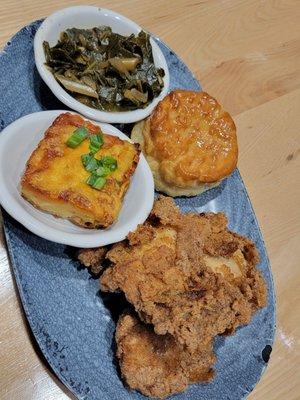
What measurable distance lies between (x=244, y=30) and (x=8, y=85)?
2033 millimetres

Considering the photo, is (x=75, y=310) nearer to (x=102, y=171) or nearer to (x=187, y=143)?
(x=102, y=171)

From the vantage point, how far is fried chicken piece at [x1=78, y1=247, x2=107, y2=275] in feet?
8.20

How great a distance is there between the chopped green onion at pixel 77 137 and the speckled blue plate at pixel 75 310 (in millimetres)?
439

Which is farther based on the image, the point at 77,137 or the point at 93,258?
the point at 93,258

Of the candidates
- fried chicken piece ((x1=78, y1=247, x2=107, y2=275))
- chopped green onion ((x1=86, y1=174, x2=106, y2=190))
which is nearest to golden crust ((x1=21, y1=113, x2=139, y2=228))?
chopped green onion ((x1=86, y1=174, x2=106, y2=190))

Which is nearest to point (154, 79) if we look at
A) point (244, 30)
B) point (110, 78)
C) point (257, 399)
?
point (110, 78)

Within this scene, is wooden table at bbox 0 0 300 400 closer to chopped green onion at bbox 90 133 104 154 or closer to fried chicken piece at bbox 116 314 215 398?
fried chicken piece at bbox 116 314 215 398

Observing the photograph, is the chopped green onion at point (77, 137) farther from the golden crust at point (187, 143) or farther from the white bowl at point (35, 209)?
the golden crust at point (187, 143)

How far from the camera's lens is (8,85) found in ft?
8.88

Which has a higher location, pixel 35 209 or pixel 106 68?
pixel 106 68

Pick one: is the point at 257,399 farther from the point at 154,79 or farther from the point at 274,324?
the point at 154,79

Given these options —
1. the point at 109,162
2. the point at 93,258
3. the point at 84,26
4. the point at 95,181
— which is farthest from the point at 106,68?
the point at 93,258

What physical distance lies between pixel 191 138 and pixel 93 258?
87cm

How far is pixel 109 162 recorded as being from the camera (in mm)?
2404
